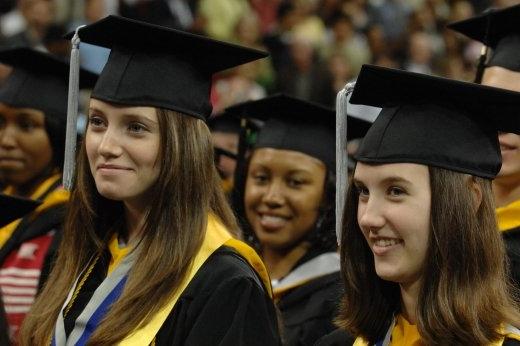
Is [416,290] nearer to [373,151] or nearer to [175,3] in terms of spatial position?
[373,151]

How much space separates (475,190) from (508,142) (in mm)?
839

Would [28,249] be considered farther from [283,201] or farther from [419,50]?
[419,50]

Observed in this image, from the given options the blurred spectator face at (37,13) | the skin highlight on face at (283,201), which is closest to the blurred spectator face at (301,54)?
the blurred spectator face at (37,13)

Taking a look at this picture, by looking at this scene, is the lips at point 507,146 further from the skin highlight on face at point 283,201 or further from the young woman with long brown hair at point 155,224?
the skin highlight on face at point 283,201

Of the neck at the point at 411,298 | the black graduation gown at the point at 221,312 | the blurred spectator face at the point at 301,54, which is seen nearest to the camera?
the neck at the point at 411,298

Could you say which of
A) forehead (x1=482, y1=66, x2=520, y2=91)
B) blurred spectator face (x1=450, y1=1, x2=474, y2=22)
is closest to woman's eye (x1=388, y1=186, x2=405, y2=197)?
forehead (x1=482, y1=66, x2=520, y2=91)

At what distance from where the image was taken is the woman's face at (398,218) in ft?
9.21

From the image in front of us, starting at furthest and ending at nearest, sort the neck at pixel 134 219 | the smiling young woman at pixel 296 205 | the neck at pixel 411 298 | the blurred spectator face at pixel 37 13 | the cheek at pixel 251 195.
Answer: the blurred spectator face at pixel 37 13
the cheek at pixel 251 195
the smiling young woman at pixel 296 205
the neck at pixel 134 219
the neck at pixel 411 298

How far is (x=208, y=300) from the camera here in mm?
3062

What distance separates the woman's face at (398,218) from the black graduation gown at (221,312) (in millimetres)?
412

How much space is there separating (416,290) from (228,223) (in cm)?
69

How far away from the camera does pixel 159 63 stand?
11.0 feet

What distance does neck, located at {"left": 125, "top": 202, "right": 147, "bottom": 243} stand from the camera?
3340 millimetres

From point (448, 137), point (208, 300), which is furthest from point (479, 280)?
point (208, 300)
